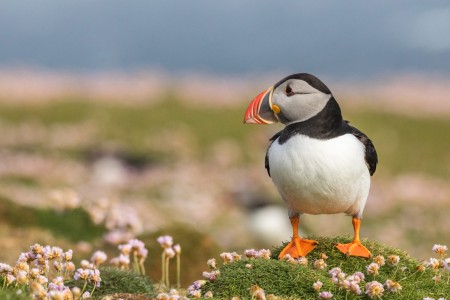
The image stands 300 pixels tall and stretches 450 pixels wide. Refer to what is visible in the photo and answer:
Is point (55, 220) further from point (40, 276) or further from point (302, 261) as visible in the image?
point (40, 276)

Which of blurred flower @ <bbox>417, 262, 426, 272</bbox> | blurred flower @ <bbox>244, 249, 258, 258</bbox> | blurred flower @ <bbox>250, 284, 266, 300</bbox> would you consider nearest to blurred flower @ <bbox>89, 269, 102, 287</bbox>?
blurred flower @ <bbox>250, 284, 266, 300</bbox>

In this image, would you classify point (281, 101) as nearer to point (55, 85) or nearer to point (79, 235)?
point (79, 235)

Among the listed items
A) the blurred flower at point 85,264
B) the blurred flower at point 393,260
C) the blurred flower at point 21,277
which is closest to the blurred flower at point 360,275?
the blurred flower at point 393,260

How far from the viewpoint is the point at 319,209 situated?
7.44m

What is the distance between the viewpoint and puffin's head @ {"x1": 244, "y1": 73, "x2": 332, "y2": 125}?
23.7 feet

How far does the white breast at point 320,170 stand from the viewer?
7031 mm

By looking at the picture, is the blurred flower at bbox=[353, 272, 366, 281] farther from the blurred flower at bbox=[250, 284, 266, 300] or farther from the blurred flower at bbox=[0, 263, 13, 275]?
the blurred flower at bbox=[0, 263, 13, 275]

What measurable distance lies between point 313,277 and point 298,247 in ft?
2.59

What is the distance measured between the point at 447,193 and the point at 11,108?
64.1 ft

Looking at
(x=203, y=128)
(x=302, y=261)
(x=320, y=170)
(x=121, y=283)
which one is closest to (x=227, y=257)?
(x=302, y=261)

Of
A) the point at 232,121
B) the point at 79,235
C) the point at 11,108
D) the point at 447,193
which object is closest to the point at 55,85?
the point at 11,108

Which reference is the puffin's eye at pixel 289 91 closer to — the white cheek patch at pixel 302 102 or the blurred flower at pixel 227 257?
the white cheek patch at pixel 302 102

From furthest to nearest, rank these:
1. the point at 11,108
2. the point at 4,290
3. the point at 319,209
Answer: the point at 11,108 → the point at 319,209 → the point at 4,290

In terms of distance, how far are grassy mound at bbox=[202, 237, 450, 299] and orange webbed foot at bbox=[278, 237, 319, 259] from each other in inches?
2.7
